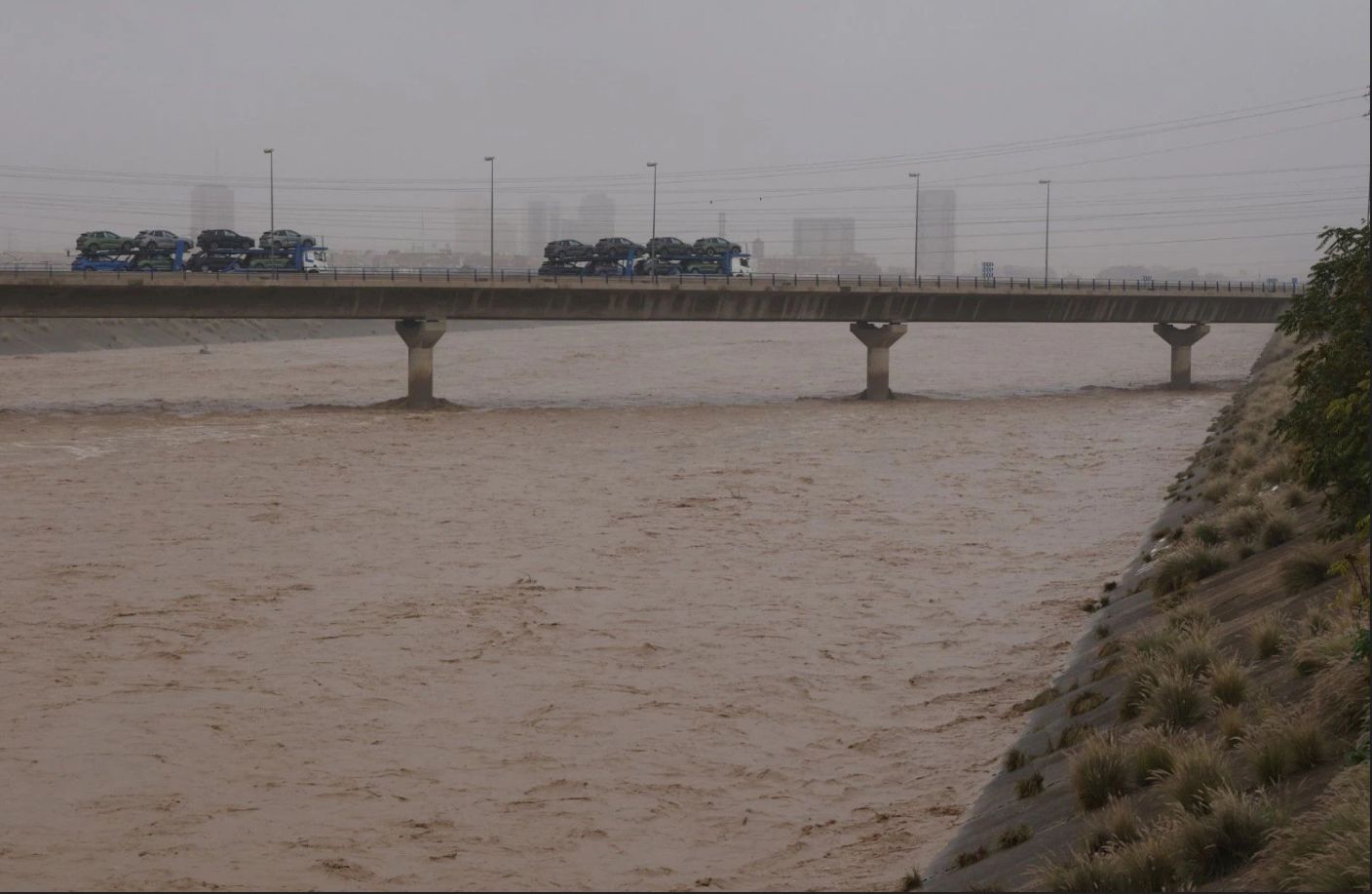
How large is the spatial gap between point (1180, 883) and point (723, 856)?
5658 millimetres

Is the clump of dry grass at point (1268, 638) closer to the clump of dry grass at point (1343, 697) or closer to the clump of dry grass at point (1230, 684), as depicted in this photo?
the clump of dry grass at point (1230, 684)

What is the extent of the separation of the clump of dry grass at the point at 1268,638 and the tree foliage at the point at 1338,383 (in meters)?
1.49

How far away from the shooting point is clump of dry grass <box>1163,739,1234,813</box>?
36.4 feet

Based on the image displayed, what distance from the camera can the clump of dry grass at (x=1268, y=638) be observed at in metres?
14.9

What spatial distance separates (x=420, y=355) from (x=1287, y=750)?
202ft

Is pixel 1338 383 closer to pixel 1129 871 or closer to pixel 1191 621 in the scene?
pixel 1191 621

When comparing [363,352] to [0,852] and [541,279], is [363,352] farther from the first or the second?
[0,852]

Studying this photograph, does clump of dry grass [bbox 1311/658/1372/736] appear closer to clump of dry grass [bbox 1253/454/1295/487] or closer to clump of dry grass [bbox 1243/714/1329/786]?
clump of dry grass [bbox 1243/714/1329/786]

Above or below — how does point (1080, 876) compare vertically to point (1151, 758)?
below

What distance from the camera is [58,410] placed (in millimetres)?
66062

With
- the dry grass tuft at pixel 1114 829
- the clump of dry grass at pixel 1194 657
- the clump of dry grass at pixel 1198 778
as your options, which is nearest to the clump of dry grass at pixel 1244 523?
the clump of dry grass at pixel 1194 657

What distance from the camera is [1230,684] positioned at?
14.1 m

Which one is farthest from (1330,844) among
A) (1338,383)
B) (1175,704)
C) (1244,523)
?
(1244,523)

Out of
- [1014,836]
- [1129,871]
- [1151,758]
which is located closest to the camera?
[1129,871]
